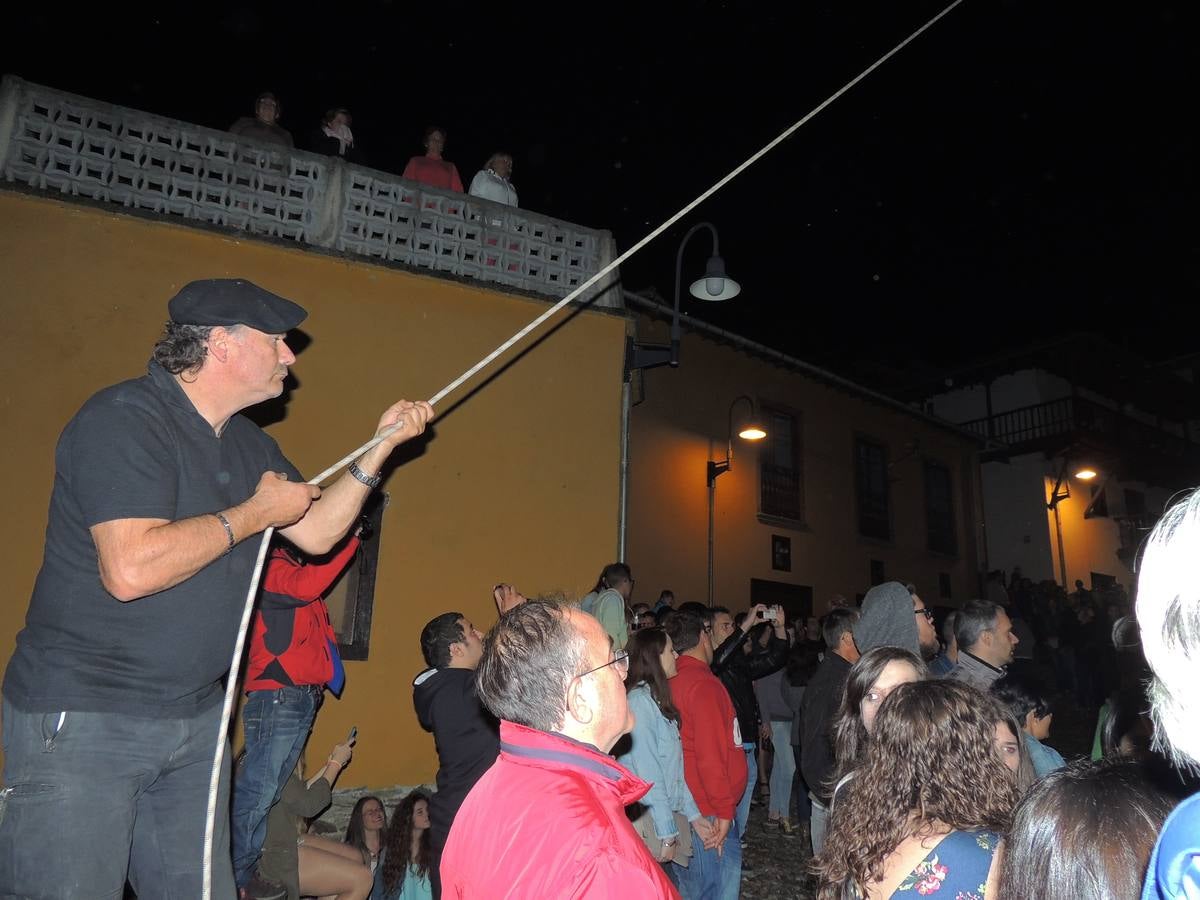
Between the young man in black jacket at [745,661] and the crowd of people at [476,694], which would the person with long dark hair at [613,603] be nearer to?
the young man in black jacket at [745,661]

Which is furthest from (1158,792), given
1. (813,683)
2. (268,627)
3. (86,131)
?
(86,131)

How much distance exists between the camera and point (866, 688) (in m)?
3.25

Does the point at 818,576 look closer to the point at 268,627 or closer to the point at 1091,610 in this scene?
the point at 1091,610

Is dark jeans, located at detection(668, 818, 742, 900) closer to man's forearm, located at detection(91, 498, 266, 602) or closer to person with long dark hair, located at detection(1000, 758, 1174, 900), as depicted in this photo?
person with long dark hair, located at detection(1000, 758, 1174, 900)

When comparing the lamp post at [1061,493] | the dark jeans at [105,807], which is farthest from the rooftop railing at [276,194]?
the lamp post at [1061,493]

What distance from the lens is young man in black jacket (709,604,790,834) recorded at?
6551mm

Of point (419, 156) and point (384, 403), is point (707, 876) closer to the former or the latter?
point (384, 403)

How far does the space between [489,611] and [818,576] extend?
11.3 m

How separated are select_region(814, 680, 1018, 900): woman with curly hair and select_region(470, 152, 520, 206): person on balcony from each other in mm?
6586

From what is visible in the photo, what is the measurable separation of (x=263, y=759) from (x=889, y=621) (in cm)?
328

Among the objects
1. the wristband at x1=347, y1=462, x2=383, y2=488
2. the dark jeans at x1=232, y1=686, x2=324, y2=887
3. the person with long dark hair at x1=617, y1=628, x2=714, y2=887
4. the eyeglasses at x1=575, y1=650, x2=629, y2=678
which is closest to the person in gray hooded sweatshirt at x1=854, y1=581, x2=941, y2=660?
the person with long dark hair at x1=617, y1=628, x2=714, y2=887

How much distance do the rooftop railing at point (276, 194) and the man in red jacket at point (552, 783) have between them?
18.6ft

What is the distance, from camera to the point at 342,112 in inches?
308

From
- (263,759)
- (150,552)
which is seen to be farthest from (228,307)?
(263,759)
